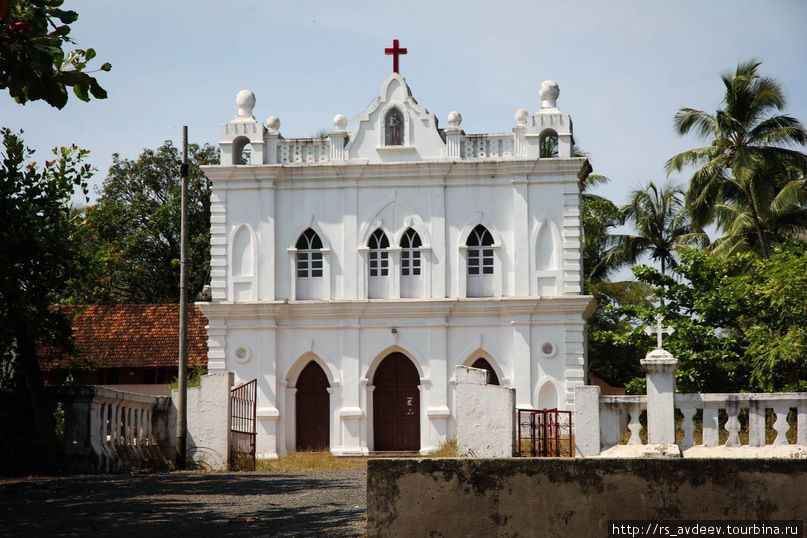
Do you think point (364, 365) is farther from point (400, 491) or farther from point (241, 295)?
point (400, 491)

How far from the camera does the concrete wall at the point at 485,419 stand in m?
19.5

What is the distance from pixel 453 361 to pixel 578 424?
33.6 feet

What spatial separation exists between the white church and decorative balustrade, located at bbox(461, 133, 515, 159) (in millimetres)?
32

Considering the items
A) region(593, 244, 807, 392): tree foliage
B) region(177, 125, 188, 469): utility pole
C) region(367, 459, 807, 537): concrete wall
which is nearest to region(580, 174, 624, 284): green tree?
region(593, 244, 807, 392): tree foliage

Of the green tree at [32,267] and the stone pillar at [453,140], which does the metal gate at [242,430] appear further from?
the stone pillar at [453,140]

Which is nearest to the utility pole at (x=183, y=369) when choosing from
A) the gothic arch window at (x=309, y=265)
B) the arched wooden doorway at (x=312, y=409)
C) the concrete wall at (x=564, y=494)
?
the gothic arch window at (x=309, y=265)

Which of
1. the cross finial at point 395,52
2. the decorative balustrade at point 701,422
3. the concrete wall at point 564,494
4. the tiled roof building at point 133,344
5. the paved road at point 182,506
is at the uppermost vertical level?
the cross finial at point 395,52

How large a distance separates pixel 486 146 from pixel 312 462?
8.64 metres

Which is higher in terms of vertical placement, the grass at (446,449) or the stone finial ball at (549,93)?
the stone finial ball at (549,93)

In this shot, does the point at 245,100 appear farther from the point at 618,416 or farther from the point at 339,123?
the point at 618,416

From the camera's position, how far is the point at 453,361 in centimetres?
2898

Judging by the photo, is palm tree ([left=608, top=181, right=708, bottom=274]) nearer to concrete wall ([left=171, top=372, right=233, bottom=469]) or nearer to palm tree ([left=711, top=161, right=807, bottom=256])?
palm tree ([left=711, top=161, right=807, bottom=256])

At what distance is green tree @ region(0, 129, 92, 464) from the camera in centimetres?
1686

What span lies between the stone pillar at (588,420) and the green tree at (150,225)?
25.1 metres
